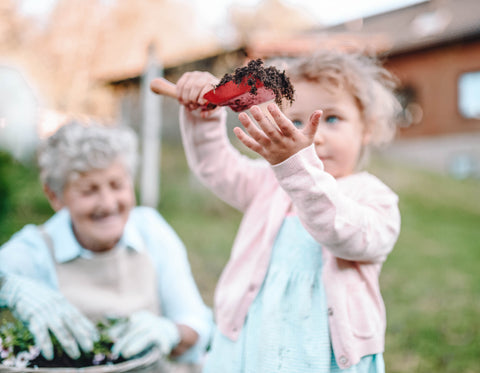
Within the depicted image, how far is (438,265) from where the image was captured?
16.7ft

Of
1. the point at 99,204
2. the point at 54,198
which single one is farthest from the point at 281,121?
the point at 54,198

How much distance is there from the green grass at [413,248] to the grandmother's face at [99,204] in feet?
3.56

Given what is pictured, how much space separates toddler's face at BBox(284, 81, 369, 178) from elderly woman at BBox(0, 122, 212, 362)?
1.02 m

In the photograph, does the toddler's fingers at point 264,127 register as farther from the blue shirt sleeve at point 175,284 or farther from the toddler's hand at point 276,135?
the blue shirt sleeve at point 175,284

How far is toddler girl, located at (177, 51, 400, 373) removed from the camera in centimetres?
113

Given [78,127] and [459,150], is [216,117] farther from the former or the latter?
[459,150]

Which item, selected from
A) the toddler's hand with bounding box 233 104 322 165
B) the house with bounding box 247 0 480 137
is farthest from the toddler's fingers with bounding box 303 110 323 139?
the house with bounding box 247 0 480 137

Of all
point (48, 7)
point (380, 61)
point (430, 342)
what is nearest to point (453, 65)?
point (48, 7)

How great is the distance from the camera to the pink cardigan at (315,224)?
1.11m

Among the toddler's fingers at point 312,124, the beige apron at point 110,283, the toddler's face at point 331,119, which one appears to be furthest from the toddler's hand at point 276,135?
the beige apron at point 110,283

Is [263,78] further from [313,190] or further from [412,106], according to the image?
[412,106]

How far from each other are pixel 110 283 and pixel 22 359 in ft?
1.92

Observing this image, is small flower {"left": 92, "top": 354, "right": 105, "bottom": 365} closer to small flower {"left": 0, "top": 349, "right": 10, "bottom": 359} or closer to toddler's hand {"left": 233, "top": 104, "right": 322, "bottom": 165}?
small flower {"left": 0, "top": 349, "right": 10, "bottom": 359}

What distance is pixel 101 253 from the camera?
84.1 inches
